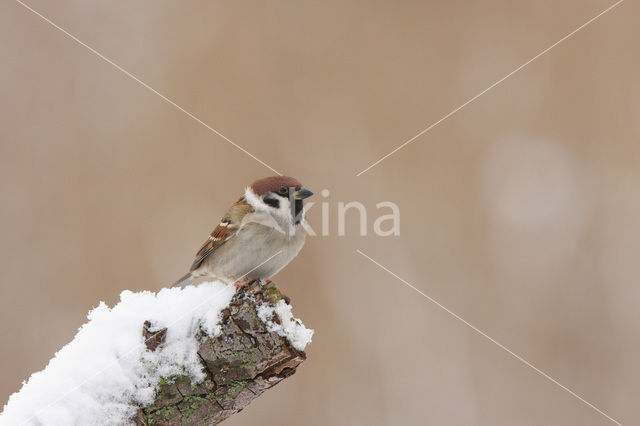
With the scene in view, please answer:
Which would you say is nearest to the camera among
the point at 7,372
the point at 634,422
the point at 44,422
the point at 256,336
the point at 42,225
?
the point at 44,422

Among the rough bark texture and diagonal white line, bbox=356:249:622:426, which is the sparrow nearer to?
the rough bark texture

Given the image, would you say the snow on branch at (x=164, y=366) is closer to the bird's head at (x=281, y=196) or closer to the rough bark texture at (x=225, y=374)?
the rough bark texture at (x=225, y=374)

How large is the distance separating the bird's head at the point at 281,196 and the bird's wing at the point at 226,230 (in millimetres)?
91

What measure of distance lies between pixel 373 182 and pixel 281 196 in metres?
1.84

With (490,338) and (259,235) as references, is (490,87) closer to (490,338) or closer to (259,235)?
(490,338)

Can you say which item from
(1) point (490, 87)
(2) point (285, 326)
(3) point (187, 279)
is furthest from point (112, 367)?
(1) point (490, 87)

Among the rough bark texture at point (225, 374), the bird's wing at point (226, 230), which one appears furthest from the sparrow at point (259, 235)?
the rough bark texture at point (225, 374)

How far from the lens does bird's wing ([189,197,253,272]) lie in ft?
10.8

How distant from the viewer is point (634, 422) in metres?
4.35

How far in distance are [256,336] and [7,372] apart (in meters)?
4.12

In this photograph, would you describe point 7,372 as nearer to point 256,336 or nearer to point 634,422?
point 256,336

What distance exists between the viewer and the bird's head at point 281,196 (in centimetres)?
322

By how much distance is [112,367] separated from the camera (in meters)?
1.39

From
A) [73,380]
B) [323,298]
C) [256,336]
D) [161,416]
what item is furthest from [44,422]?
[323,298]
